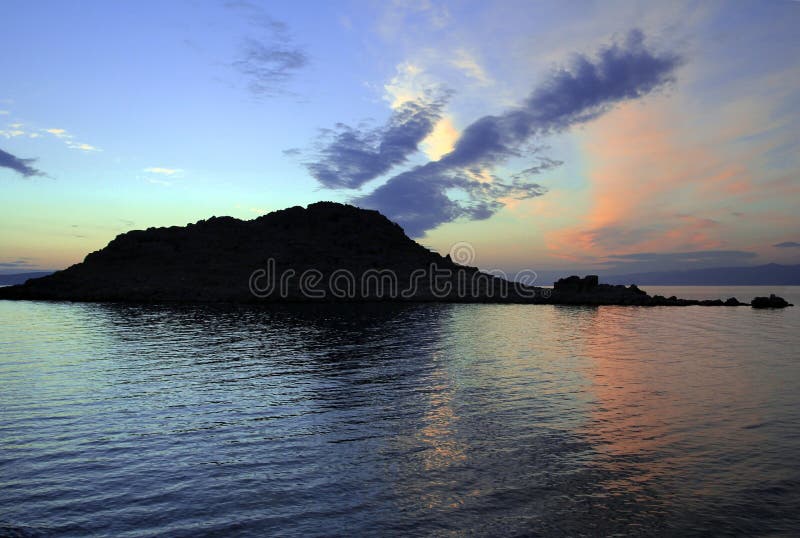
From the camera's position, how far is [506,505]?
46.6 ft

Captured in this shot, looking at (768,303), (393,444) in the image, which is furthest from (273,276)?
(768,303)

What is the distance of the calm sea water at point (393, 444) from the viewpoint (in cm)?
1344

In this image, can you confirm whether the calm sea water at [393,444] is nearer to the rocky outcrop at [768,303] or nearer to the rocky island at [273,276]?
the rocky island at [273,276]

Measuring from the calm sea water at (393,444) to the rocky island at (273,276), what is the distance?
333 feet

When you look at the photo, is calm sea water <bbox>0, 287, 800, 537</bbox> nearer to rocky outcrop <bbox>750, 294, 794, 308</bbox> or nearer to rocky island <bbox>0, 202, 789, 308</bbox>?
rocky island <bbox>0, 202, 789, 308</bbox>

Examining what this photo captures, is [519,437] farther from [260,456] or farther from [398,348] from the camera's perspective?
[398,348]

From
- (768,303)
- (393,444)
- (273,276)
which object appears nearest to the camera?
(393,444)

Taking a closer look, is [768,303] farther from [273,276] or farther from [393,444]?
[393,444]

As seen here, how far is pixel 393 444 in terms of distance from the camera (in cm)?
1977

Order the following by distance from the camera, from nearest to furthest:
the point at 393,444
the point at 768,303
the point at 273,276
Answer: the point at 393,444 < the point at 768,303 < the point at 273,276

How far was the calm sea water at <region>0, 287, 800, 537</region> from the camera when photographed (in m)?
13.4

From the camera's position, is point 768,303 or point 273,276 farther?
point 273,276

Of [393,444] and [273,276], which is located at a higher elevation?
[273,276]

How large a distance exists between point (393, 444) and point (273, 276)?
474 ft
